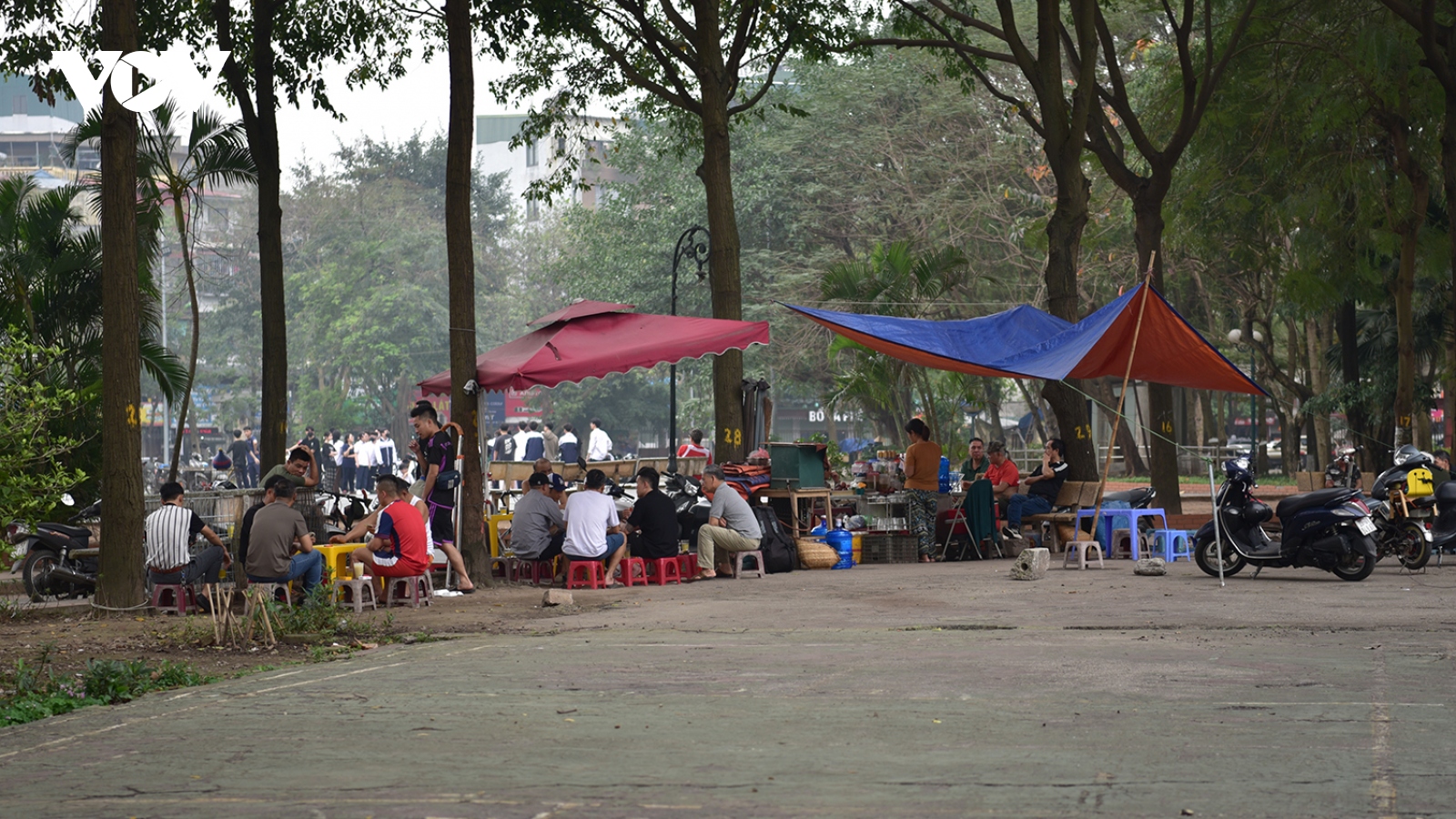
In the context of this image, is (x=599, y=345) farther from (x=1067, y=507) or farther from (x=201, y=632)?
(x=1067, y=507)

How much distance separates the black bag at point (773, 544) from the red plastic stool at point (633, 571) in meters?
1.52

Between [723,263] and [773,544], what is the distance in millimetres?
3743

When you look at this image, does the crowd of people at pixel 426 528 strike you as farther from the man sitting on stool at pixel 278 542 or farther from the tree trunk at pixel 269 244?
the tree trunk at pixel 269 244

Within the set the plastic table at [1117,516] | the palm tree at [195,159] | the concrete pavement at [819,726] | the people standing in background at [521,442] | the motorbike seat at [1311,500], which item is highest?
the palm tree at [195,159]

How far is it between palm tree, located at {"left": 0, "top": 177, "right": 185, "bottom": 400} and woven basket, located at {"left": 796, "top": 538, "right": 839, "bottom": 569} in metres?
7.71

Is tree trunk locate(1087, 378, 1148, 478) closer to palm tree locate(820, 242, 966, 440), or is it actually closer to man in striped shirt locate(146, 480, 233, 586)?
palm tree locate(820, 242, 966, 440)

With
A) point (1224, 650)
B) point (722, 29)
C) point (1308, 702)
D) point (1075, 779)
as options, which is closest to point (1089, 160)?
point (722, 29)

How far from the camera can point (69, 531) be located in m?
14.3

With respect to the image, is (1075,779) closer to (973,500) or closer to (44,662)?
(44,662)

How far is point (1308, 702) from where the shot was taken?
7.20 metres

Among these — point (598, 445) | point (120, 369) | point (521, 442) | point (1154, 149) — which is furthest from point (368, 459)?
point (120, 369)

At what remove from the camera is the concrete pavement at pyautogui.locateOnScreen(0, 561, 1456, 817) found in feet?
17.7

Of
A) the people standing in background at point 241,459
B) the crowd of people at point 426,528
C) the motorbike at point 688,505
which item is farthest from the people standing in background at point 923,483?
the people standing in background at point 241,459

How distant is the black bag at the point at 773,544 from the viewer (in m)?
16.0
